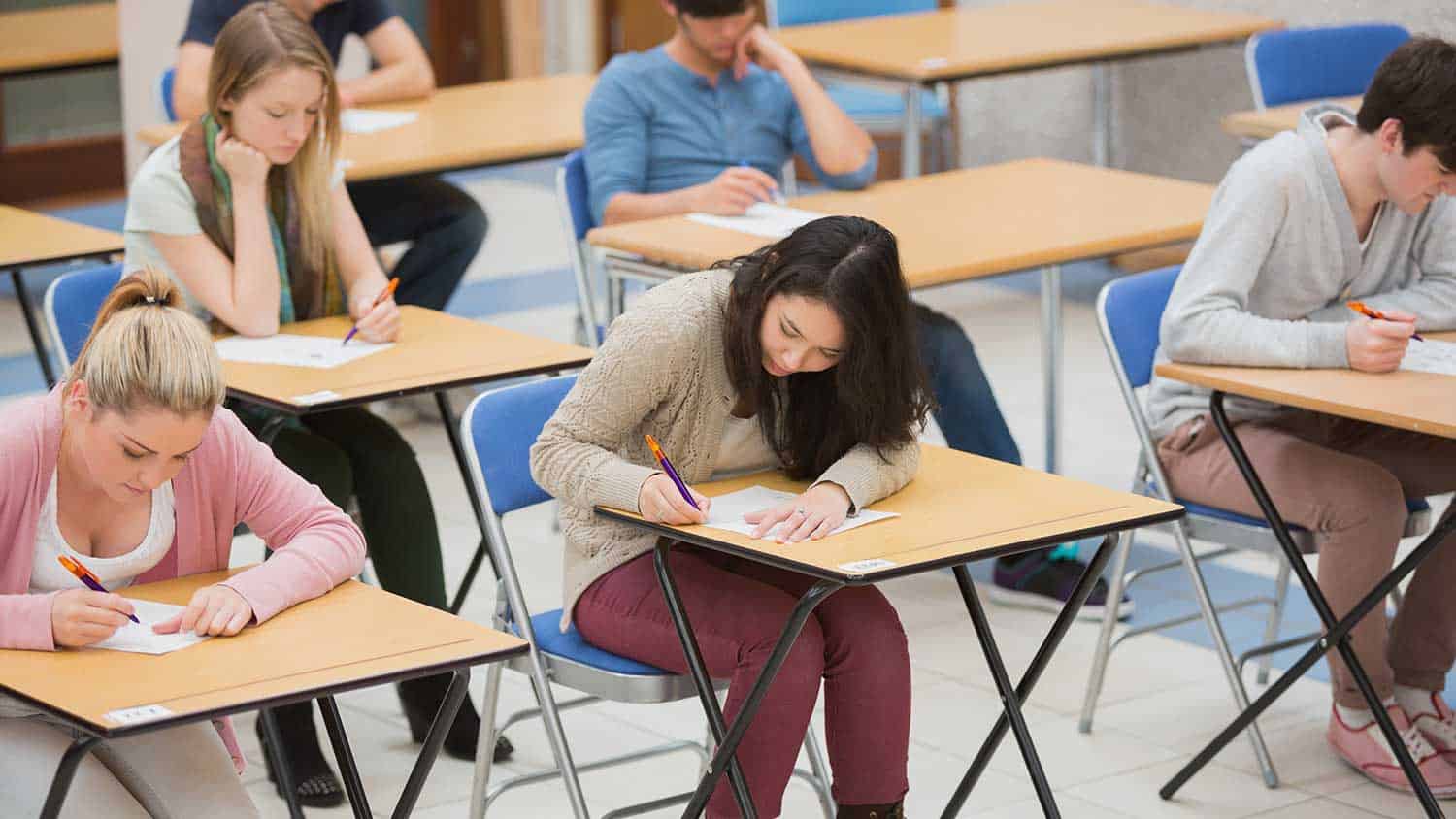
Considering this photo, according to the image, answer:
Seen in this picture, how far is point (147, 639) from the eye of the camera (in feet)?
6.90

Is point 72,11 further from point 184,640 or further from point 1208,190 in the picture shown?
point 184,640

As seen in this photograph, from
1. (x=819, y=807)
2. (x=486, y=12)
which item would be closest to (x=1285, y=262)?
(x=819, y=807)

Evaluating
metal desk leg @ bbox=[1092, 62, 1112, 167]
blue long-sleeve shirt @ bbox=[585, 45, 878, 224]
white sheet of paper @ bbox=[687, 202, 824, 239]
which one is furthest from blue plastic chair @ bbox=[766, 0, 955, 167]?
white sheet of paper @ bbox=[687, 202, 824, 239]

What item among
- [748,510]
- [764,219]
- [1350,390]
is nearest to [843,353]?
[748,510]

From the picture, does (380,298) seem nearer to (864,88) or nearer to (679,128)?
(679,128)

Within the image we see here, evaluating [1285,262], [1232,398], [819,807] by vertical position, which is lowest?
[819,807]

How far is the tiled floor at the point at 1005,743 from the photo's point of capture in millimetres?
3100

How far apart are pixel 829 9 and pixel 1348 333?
3688 mm

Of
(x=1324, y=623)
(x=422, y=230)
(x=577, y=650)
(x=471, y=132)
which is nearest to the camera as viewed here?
(x=577, y=650)

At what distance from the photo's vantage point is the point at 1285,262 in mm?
3186

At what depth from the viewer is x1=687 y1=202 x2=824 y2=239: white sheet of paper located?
383 centimetres

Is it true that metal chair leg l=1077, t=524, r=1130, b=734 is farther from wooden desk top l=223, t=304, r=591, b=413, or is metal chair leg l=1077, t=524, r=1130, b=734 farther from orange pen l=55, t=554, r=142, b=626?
orange pen l=55, t=554, r=142, b=626

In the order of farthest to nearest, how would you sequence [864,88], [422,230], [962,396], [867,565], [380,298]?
[864,88], [422,230], [962,396], [380,298], [867,565]

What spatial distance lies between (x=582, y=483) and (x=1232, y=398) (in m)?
1.28
